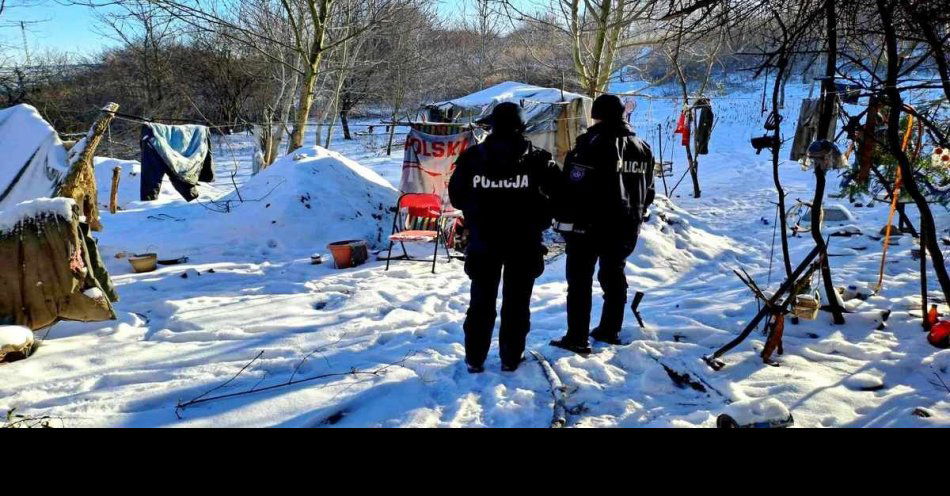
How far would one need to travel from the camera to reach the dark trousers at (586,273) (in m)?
4.00

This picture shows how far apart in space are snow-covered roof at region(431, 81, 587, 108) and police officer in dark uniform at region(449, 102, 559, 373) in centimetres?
754

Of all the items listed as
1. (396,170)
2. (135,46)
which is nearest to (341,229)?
(396,170)

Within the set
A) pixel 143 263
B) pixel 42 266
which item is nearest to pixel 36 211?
pixel 42 266

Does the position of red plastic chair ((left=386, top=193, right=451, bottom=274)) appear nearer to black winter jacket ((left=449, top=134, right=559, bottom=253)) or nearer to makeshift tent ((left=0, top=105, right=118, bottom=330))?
makeshift tent ((left=0, top=105, right=118, bottom=330))

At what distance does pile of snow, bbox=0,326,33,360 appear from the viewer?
13.2 ft

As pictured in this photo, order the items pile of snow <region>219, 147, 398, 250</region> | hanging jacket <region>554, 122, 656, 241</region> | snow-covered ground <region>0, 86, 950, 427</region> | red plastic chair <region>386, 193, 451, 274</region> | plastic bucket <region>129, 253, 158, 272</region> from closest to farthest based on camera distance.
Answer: snow-covered ground <region>0, 86, 950, 427</region>
hanging jacket <region>554, 122, 656, 241</region>
plastic bucket <region>129, 253, 158, 272</region>
red plastic chair <region>386, 193, 451, 274</region>
pile of snow <region>219, 147, 398, 250</region>

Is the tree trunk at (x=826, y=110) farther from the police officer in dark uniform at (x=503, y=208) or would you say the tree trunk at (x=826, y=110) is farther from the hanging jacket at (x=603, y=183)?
the police officer in dark uniform at (x=503, y=208)

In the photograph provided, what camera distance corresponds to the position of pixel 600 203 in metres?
3.96

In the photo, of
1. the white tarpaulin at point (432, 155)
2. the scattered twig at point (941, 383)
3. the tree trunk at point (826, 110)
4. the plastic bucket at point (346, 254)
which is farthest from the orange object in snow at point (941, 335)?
the white tarpaulin at point (432, 155)

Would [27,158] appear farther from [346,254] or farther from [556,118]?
[556,118]

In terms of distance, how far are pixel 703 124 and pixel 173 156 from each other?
37.1ft

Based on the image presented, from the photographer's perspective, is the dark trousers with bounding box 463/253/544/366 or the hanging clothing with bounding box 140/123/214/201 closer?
the dark trousers with bounding box 463/253/544/366

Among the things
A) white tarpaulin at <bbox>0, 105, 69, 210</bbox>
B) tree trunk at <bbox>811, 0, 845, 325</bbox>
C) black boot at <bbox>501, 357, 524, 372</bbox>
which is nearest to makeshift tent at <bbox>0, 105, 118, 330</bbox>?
white tarpaulin at <bbox>0, 105, 69, 210</bbox>
